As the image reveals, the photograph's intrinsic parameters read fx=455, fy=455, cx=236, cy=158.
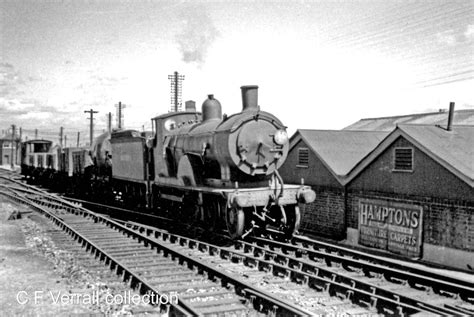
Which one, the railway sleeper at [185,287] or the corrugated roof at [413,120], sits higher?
the corrugated roof at [413,120]

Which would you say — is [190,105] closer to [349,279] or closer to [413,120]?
[349,279]

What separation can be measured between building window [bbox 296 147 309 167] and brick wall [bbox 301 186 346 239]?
116cm

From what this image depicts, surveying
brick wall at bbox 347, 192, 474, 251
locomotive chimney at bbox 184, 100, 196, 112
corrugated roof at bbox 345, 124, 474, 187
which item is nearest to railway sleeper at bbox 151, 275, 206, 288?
brick wall at bbox 347, 192, 474, 251

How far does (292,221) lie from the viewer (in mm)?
12555

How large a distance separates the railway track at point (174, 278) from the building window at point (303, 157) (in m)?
7.55

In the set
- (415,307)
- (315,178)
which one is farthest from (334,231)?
(415,307)

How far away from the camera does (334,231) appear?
53.4 ft

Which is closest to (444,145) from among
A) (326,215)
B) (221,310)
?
(326,215)

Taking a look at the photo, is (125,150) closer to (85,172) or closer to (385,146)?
(85,172)

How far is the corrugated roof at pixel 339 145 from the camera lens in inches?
656

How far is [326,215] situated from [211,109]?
604cm

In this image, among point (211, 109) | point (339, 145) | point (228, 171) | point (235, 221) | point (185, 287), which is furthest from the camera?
point (339, 145)

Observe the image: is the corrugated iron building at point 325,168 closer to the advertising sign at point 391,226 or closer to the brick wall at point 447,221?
the advertising sign at point 391,226

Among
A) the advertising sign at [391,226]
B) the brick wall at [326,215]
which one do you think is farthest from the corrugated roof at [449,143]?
the brick wall at [326,215]
